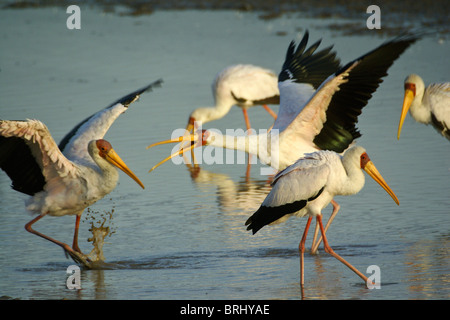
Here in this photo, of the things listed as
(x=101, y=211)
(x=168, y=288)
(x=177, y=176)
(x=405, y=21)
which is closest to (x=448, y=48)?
(x=405, y=21)

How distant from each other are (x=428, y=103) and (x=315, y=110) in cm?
162

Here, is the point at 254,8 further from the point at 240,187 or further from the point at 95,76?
the point at 240,187

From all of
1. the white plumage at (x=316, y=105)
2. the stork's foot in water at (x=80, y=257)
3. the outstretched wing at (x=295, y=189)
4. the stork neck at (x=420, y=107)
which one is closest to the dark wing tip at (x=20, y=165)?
the stork's foot in water at (x=80, y=257)

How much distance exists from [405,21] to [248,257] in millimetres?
11148

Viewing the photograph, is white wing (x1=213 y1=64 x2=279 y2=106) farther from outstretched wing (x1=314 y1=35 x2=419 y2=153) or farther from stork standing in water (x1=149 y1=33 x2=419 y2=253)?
outstretched wing (x1=314 y1=35 x2=419 y2=153)

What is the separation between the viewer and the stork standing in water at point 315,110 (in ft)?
24.0

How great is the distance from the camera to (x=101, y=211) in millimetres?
8508

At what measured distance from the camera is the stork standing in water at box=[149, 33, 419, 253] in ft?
24.0

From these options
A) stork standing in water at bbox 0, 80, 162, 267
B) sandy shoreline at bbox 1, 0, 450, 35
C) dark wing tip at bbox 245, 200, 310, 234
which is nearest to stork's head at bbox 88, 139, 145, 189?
stork standing in water at bbox 0, 80, 162, 267

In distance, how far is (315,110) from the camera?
26.0 ft

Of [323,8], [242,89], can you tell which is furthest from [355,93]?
[323,8]

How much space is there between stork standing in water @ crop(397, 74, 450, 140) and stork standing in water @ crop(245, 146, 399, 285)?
229cm

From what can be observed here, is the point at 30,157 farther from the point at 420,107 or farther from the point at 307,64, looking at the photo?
the point at 420,107
